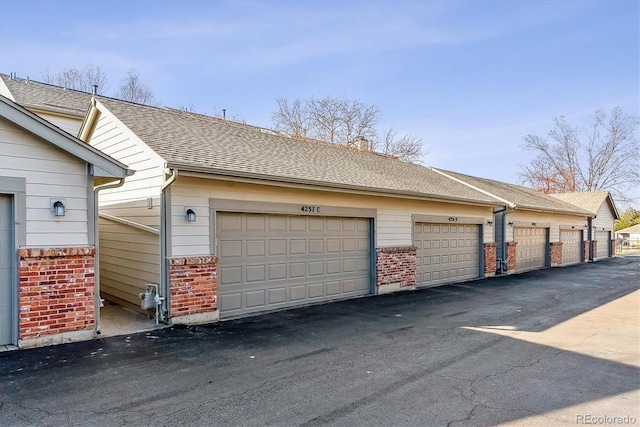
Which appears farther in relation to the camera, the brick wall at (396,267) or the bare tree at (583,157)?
the bare tree at (583,157)

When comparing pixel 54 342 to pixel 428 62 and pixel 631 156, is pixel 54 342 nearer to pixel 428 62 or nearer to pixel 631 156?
pixel 428 62

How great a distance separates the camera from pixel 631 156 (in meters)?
40.4

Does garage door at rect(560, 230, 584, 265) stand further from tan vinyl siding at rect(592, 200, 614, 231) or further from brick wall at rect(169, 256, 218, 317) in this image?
brick wall at rect(169, 256, 218, 317)

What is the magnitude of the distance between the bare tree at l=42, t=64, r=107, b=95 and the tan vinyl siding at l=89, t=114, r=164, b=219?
792 inches

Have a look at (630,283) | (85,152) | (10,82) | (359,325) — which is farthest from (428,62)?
(10,82)

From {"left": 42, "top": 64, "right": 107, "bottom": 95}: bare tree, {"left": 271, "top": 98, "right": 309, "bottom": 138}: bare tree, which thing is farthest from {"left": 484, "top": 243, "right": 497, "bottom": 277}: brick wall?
{"left": 42, "top": 64, "right": 107, "bottom": 95}: bare tree

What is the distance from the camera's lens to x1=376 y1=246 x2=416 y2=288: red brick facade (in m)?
11.2

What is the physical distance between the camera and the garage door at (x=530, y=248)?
17844mm

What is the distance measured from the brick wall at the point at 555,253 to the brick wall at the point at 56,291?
20205 mm

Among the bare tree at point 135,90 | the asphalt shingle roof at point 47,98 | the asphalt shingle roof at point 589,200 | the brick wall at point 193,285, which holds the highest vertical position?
the bare tree at point 135,90

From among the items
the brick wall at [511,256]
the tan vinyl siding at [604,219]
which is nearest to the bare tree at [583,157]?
the tan vinyl siding at [604,219]

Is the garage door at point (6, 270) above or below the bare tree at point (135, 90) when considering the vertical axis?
below

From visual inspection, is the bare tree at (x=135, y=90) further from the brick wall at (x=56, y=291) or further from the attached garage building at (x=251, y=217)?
the brick wall at (x=56, y=291)

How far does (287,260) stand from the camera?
9.08 m
